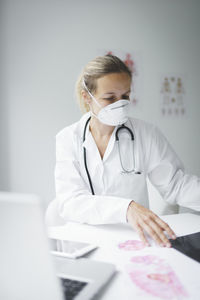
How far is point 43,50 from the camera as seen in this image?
7.98 ft

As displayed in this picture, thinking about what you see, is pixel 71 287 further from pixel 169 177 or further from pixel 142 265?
pixel 169 177

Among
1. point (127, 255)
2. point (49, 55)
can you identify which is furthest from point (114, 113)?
point (49, 55)

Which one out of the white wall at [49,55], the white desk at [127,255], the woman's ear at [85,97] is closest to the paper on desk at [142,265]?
the white desk at [127,255]

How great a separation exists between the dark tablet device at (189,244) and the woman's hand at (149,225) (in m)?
0.02

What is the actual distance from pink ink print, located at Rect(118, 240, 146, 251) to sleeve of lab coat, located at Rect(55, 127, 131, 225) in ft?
0.44

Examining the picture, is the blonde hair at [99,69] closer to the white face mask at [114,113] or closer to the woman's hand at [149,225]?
the white face mask at [114,113]

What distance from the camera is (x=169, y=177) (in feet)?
4.49

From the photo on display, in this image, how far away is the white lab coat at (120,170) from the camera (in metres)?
1.23

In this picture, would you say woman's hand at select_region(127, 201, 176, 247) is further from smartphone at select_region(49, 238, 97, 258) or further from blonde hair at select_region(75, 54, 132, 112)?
blonde hair at select_region(75, 54, 132, 112)

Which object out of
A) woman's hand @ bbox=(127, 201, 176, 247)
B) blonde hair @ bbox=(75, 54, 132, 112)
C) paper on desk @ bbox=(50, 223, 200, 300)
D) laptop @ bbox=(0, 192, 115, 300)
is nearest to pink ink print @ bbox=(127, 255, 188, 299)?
paper on desk @ bbox=(50, 223, 200, 300)

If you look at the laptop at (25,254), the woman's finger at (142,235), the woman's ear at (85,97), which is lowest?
the woman's finger at (142,235)

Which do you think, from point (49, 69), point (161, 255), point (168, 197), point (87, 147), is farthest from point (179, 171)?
point (49, 69)

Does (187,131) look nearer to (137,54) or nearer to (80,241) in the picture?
(137,54)

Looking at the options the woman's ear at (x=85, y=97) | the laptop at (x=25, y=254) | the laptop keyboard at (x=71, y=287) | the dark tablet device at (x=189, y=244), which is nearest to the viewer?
the laptop at (x=25, y=254)
